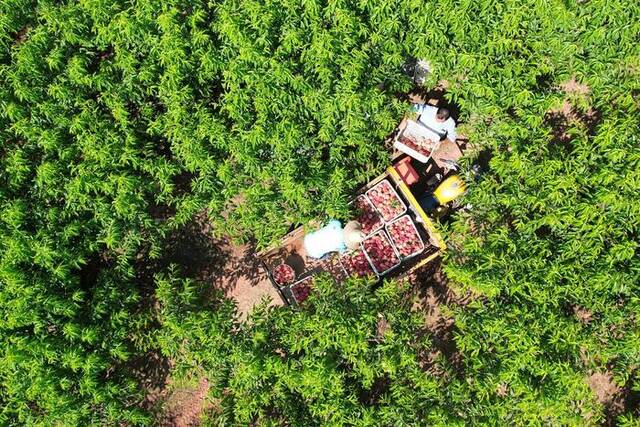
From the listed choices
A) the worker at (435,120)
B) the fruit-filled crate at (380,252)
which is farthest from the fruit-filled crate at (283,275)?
the worker at (435,120)

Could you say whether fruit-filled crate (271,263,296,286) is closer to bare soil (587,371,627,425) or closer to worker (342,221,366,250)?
worker (342,221,366,250)

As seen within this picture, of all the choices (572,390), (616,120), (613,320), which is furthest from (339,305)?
(616,120)

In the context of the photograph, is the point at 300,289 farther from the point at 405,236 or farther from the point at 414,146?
the point at 414,146

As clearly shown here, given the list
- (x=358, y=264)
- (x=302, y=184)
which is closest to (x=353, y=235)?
(x=358, y=264)

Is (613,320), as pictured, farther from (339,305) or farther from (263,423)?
(263,423)

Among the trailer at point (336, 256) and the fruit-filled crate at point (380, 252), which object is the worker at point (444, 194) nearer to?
the trailer at point (336, 256)
